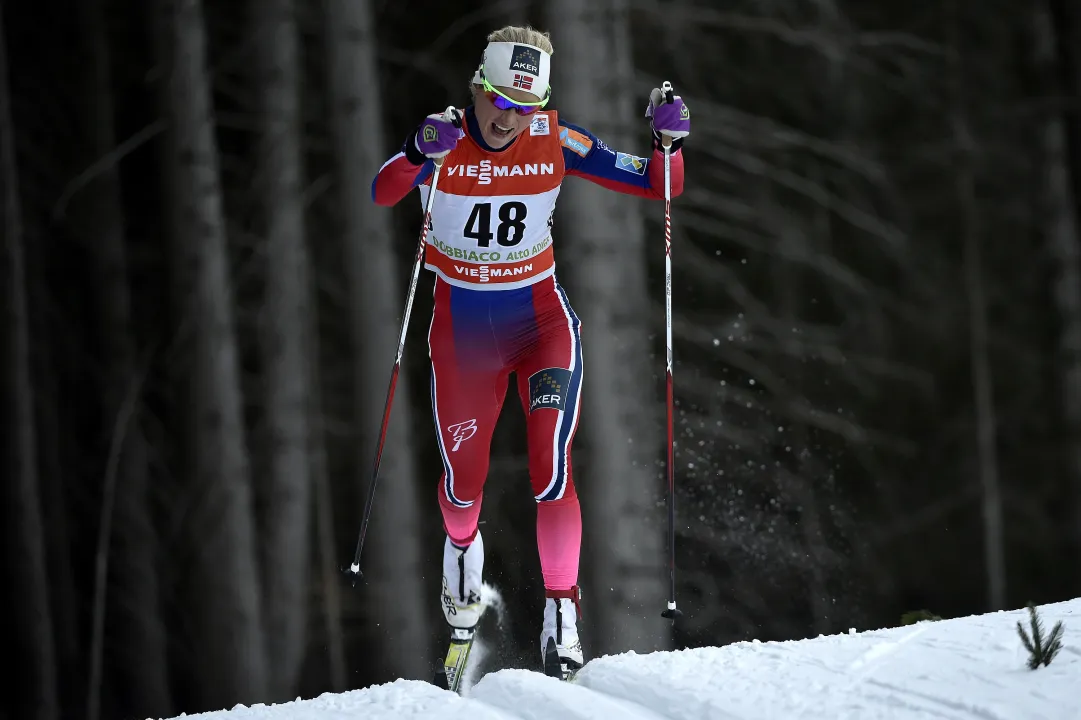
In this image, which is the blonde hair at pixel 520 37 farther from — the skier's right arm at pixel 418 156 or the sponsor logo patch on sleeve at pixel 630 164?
the sponsor logo patch on sleeve at pixel 630 164

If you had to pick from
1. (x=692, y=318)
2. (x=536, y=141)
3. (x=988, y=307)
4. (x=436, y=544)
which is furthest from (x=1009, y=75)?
(x=536, y=141)

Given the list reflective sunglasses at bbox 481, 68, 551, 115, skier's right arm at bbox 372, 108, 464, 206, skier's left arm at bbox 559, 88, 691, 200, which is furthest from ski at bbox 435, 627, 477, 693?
reflective sunglasses at bbox 481, 68, 551, 115

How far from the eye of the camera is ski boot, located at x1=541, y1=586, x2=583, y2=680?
391 cm

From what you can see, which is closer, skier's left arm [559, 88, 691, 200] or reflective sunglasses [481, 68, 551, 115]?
reflective sunglasses [481, 68, 551, 115]

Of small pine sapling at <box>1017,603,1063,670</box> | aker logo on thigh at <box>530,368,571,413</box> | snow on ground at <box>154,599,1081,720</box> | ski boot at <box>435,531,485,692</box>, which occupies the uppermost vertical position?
aker logo on thigh at <box>530,368,571,413</box>

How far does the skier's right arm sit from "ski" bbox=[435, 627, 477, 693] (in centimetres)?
161

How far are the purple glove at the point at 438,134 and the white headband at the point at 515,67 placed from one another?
190 millimetres

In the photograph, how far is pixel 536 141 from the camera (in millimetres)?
4184

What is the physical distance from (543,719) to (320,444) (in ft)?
16.1

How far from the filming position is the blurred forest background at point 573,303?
658 centimetres

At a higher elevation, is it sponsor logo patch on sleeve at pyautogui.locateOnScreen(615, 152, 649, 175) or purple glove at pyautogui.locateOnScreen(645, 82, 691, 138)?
purple glove at pyautogui.locateOnScreen(645, 82, 691, 138)

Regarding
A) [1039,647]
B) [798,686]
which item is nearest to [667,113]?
[798,686]

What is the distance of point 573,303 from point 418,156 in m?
2.11

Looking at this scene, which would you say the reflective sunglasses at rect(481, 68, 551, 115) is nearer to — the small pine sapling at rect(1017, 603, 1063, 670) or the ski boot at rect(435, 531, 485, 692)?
the ski boot at rect(435, 531, 485, 692)
